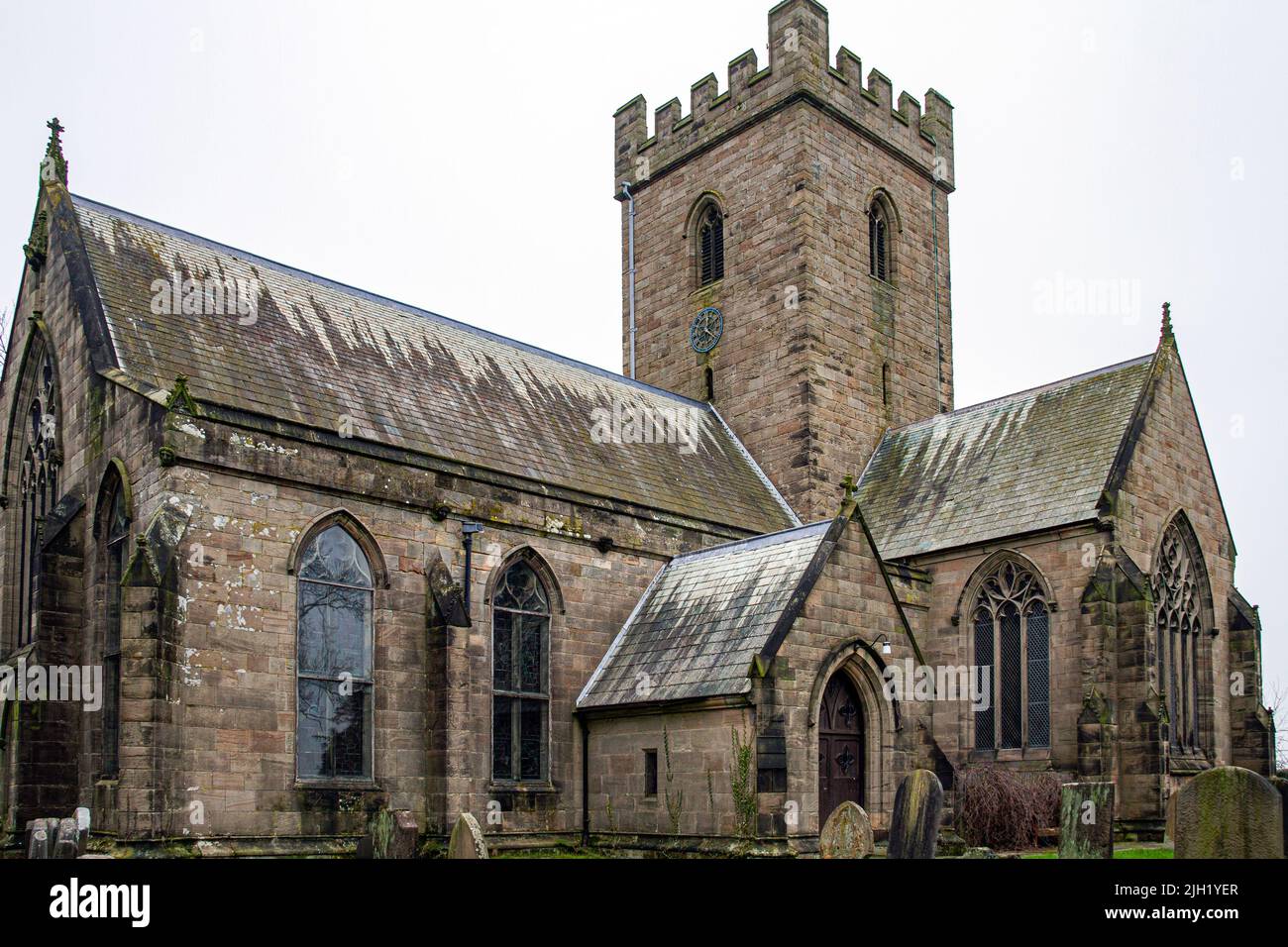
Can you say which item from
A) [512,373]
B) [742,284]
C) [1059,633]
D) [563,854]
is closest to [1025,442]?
[1059,633]

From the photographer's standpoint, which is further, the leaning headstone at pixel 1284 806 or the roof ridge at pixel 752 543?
the roof ridge at pixel 752 543

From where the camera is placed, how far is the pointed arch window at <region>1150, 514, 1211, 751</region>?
2684cm

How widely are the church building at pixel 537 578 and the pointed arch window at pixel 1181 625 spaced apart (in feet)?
0.28

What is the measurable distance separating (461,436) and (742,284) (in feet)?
40.8

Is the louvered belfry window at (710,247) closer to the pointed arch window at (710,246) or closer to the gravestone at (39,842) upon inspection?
the pointed arch window at (710,246)

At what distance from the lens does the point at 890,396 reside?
34250 mm

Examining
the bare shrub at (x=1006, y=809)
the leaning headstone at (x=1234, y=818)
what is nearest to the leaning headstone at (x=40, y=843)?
the leaning headstone at (x=1234, y=818)

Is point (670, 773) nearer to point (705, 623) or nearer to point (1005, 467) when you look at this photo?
point (705, 623)

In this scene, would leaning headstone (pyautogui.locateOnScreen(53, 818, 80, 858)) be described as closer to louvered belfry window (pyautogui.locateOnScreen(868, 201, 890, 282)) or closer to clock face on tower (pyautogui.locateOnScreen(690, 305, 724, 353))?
clock face on tower (pyautogui.locateOnScreen(690, 305, 724, 353))

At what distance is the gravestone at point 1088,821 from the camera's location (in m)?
13.8

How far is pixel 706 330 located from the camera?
34906 millimetres

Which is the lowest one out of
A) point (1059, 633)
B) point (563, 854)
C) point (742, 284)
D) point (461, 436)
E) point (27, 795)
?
point (563, 854)

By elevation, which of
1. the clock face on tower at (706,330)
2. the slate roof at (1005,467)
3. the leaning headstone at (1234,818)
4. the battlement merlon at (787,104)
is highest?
the battlement merlon at (787,104)
